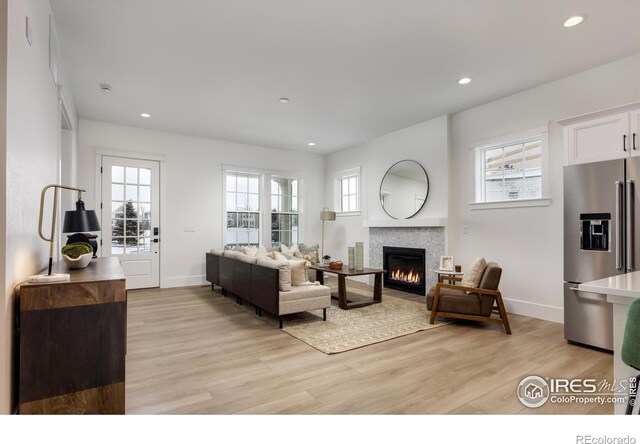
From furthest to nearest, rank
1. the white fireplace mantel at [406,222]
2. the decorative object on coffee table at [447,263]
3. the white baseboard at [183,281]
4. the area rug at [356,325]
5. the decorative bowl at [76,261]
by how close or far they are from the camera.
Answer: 1. the white baseboard at [183,281]
2. the white fireplace mantel at [406,222]
3. the decorative object on coffee table at [447,263]
4. the area rug at [356,325]
5. the decorative bowl at [76,261]

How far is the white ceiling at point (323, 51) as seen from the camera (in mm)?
2789

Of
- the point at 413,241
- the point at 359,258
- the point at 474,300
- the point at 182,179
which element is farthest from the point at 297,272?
the point at 182,179

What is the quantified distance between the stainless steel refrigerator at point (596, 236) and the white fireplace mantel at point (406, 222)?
1.94 m

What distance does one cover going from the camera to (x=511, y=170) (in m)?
4.66

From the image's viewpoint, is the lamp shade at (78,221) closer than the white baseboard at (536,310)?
Yes

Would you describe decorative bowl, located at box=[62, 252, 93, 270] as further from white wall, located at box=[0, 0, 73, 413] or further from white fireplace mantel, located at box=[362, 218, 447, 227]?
white fireplace mantel, located at box=[362, 218, 447, 227]

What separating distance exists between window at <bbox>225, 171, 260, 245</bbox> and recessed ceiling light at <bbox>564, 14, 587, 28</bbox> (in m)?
5.81

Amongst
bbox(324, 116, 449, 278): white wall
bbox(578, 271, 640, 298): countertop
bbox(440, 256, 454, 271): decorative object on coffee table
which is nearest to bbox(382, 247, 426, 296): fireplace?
bbox(324, 116, 449, 278): white wall

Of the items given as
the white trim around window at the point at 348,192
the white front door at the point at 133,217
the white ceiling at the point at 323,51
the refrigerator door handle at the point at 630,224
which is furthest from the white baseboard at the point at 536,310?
the white front door at the point at 133,217

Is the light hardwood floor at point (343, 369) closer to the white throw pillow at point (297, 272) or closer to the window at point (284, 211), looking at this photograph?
the white throw pillow at point (297, 272)

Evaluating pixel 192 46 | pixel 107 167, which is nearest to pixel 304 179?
pixel 107 167

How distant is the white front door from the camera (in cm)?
580

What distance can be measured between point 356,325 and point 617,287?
2613 millimetres

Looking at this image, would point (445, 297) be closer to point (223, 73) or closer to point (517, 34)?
point (517, 34)
